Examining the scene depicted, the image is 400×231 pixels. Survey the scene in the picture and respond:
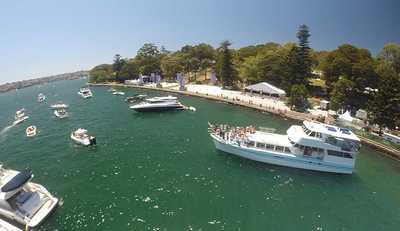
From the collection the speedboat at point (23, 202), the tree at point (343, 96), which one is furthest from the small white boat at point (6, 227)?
the tree at point (343, 96)

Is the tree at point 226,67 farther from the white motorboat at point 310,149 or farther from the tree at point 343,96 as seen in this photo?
the white motorboat at point 310,149

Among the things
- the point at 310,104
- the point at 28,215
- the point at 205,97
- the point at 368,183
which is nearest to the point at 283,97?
the point at 310,104

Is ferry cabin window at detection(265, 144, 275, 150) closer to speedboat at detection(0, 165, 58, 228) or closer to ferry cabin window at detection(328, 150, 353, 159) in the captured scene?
ferry cabin window at detection(328, 150, 353, 159)

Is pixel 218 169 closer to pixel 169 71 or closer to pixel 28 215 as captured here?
pixel 28 215

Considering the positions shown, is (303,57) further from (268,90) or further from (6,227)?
(6,227)

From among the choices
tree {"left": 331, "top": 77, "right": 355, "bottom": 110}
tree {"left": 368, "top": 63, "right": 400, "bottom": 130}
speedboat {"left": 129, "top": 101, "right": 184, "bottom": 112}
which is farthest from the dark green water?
tree {"left": 331, "top": 77, "right": 355, "bottom": 110}

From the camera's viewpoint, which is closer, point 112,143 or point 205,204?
point 205,204
